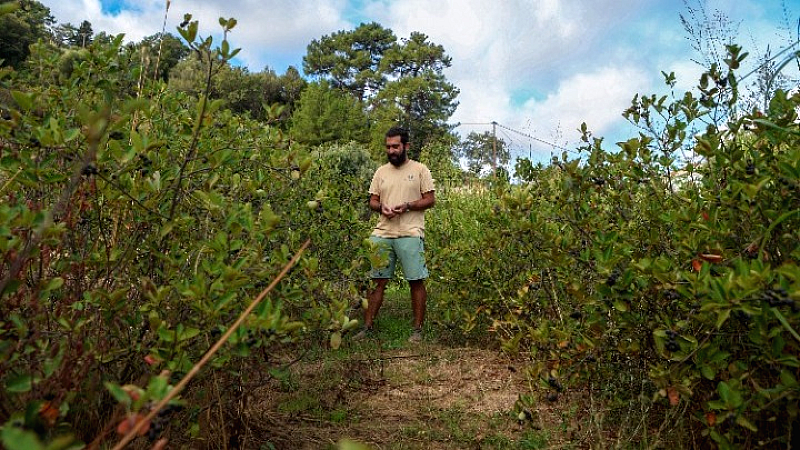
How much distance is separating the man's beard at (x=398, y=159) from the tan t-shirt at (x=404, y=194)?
0.04 m

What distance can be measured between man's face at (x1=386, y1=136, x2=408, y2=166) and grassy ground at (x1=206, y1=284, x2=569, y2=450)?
1.71m

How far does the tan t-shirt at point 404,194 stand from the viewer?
562 centimetres

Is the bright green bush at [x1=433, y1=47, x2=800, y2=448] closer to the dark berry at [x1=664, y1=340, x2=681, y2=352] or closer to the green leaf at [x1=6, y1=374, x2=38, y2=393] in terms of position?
the dark berry at [x1=664, y1=340, x2=681, y2=352]

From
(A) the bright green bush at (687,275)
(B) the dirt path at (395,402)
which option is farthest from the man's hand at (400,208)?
(A) the bright green bush at (687,275)

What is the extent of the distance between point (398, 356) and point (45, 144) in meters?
3.61

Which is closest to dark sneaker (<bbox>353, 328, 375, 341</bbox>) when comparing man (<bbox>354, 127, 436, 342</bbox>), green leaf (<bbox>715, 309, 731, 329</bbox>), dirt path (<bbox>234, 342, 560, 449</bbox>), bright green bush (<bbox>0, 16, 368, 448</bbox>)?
man (<bbox>354, 127, 436, 342</bbox>)

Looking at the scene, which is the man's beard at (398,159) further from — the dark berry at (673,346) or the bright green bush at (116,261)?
the dark berry at (673,346)

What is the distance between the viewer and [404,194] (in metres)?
5.63

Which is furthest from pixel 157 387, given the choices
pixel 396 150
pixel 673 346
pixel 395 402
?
pixel 396 150

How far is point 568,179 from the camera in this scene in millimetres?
2770

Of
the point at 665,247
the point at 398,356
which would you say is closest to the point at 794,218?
the point at 665,247

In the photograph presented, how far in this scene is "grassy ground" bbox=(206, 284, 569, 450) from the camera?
3.07 m

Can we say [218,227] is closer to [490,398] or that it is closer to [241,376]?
[241,376]

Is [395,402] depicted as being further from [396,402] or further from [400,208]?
[400,208]
